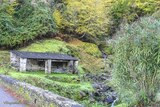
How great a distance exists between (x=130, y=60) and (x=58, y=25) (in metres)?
39.1

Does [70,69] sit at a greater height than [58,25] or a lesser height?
lesser

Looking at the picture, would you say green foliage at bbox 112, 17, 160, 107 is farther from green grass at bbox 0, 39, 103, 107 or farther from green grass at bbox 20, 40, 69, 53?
green grass at bbox 20, 40, 69, 53

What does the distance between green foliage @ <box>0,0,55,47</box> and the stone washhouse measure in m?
7.04

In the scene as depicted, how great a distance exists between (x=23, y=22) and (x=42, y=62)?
13384 millimetres

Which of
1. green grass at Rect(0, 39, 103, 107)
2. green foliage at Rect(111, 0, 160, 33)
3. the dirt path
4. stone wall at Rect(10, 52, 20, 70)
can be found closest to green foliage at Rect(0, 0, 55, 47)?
green grass at Rect(0, 39, 103, 107)

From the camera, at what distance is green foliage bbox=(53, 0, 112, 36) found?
5816 cm

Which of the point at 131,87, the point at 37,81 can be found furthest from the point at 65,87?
the point at 131,87

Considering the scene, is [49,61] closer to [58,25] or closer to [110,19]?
[58,25]

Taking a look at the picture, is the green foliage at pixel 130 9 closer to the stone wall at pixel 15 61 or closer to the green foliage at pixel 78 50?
the green foliage at pixel 78 50

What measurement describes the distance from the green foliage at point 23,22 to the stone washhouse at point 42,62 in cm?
704

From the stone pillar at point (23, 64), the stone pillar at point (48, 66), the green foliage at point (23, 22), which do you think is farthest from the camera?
the green foliage at point (23, 22)

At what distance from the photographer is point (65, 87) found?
3403 cm

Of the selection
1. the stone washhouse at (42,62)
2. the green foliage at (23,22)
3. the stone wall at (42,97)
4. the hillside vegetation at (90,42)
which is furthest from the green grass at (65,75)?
the stone wall at (42,97)

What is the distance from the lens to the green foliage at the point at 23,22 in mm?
51156
